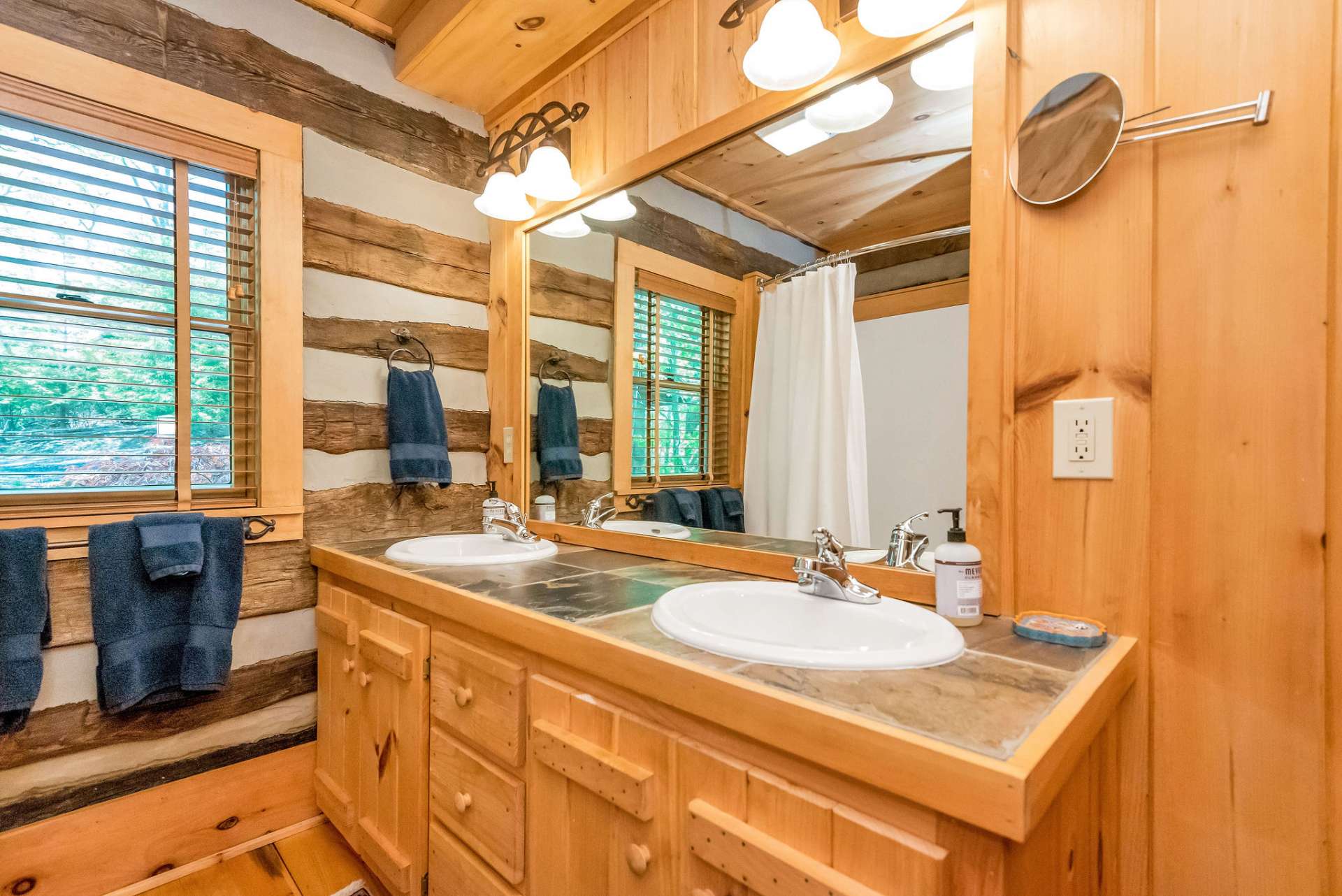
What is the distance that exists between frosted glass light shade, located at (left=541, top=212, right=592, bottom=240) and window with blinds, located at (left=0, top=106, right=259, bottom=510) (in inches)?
32.6

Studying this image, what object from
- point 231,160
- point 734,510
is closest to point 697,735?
point 734,510

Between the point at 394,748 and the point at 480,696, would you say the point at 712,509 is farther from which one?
the point at 394,748

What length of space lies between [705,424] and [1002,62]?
3.05ft

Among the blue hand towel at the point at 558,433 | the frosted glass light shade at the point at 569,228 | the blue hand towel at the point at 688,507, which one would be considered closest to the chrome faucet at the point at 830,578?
the blue hand towel at the point at 688,507

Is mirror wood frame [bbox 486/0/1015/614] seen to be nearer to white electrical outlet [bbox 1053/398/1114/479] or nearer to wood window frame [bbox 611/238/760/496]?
white electrical outlet [bbox 1053/398/1114/479]

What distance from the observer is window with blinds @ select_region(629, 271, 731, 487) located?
1.57m

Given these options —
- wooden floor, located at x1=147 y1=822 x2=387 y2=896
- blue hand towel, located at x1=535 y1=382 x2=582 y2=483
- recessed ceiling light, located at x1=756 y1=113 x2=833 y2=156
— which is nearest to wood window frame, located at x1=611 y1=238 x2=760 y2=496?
blue hand towel, located at x1=535 y1=382 x2=582 y2=483

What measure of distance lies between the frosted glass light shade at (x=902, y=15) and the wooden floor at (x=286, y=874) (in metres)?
2.20

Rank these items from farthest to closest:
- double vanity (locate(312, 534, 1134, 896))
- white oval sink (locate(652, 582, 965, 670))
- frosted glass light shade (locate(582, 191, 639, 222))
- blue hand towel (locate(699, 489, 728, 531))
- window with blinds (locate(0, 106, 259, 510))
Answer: frosted glass light shade (locate(582, 191, 639, 222)) → blue hand towel (locate(699, 489, 728, 531)) → window with blinds (locate(0, 106, 259, 510)) → white oval sink (locate(652, 582, 965, 670)) → double vanity (locate(312, 534, 1134, 896))

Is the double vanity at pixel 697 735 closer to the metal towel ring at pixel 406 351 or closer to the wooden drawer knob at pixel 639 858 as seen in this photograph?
the wooden drawer knob at pixel 639 858

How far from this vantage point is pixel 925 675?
792mm

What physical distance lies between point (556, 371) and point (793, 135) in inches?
40.0

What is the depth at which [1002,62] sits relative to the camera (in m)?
1.07

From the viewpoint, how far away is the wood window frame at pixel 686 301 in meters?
1.51
